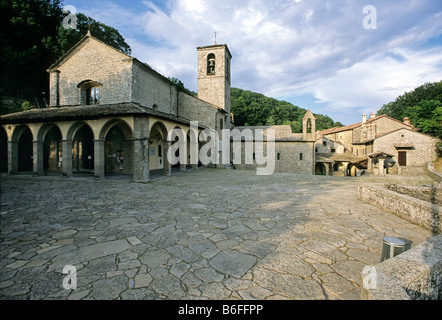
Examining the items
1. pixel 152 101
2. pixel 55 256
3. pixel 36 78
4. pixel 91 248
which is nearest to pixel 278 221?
pixel 91 248

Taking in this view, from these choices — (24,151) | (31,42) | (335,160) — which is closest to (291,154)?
(335,160)

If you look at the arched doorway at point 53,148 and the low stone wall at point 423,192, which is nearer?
the low stone wall at point 423,192

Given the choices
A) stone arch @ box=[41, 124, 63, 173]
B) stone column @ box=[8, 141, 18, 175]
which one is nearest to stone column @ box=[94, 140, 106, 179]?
stone column @ box=[8, 141, 18, 175]

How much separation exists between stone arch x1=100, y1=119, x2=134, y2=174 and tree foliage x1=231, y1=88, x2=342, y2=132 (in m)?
31.7

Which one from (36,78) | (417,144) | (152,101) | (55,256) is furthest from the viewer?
(417,144)

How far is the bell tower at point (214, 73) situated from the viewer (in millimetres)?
24156

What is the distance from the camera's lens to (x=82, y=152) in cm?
1741

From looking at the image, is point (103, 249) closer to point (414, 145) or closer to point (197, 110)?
point (197, 110)

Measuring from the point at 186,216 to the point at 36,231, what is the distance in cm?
325

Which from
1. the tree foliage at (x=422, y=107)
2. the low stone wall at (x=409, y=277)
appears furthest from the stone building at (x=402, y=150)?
the low stone wall at (x=409, y=277)

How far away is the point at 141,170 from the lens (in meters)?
11.7

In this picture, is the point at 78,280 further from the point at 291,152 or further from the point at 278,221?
the point at 291,152

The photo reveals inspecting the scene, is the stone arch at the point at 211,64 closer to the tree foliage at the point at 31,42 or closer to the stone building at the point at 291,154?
the stone building at the point at 291,154

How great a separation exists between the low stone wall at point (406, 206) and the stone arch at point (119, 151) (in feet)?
→ 50.4
